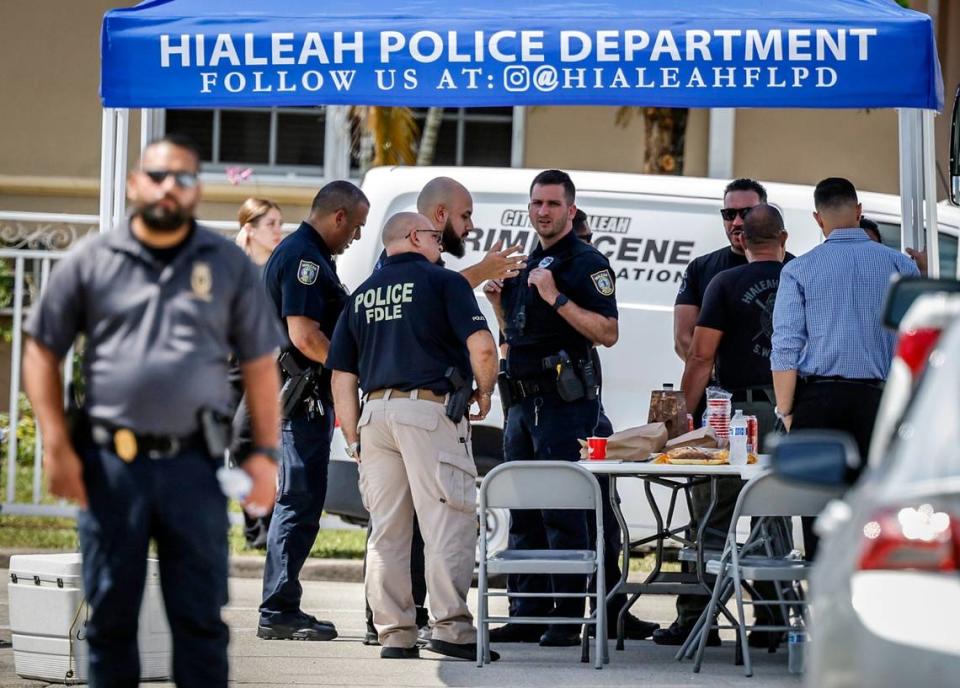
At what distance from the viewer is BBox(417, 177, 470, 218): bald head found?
8.37 meters

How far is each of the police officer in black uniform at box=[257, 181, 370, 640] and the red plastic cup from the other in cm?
131

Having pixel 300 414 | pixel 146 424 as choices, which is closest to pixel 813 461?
pixel 146 424

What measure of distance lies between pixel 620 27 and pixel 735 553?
7.61 feet

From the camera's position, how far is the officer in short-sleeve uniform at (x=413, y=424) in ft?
24.8

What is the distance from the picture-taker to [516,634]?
842 centimetres

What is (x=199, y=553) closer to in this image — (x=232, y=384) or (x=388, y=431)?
(x=388, y=431)

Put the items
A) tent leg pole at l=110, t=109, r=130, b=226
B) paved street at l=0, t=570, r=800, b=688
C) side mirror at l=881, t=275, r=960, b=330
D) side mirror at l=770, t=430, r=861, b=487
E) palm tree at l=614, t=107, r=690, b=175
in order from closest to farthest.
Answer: side mirror at l=770, t=430, r=861, b=487 < side mirror at l=881, t=275, r=960, b=330 < paved street at l=0, t=570, r=800, b=688 < tent leg pole at l=110, t=109, r=130, b=226 < palm tree at l=614, t=107, r=690, b=175

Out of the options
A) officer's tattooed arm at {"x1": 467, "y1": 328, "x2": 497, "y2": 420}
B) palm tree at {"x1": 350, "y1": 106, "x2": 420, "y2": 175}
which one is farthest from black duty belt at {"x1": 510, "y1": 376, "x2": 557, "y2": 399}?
palm tree at {"x1": 350, "y1": 106, "x2": 420, "y2": 175}

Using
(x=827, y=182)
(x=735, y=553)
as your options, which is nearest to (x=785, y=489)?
(x=735, y=553)

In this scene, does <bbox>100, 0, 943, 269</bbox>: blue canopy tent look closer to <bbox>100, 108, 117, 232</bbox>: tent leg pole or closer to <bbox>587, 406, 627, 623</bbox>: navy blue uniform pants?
<bbox>100, 108, 117, 232</bbox>: tent leg pole

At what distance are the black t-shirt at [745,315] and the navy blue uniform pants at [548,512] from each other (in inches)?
27.2

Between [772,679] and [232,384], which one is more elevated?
[232,384]

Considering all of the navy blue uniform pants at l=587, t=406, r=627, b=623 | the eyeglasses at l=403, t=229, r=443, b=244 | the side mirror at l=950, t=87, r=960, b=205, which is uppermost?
the side mirror at l=950, t=87, r=960, b=205

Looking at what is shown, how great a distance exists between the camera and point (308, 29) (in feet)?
25.4
